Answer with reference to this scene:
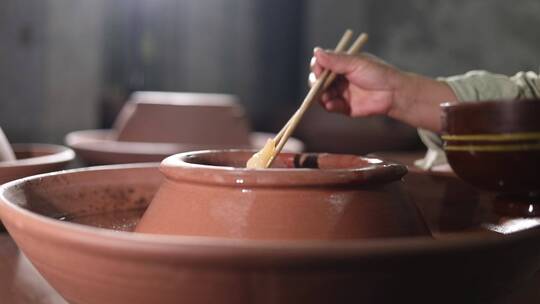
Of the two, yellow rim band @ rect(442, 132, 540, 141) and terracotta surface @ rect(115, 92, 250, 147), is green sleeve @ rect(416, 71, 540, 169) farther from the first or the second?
terracotta surface @ rect(115, 92, 250, 147)

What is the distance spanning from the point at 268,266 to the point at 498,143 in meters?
0.41

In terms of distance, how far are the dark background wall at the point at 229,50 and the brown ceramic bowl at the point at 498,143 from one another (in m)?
1.70

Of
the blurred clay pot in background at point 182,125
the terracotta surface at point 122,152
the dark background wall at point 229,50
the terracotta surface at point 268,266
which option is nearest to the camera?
the terracotta surface at point 268,266

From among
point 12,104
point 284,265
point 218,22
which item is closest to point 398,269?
point 284,265

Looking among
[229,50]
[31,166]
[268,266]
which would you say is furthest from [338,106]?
[229,50]

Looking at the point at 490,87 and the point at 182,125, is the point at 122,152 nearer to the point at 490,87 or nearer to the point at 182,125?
the point at 182,125

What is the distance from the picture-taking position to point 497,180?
0.65 m

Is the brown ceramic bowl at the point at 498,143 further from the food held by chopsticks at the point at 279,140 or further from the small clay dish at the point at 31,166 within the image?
the small clay dish at the point at 31,166

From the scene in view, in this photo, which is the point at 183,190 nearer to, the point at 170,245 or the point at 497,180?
the point at 170,245

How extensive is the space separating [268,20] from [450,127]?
3820mm

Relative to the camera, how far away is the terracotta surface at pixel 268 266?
0.30 metres

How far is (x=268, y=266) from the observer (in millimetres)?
305

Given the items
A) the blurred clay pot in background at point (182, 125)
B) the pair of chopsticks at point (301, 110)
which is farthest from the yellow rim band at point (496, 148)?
the blurred clay pot in background at point (182, 125)

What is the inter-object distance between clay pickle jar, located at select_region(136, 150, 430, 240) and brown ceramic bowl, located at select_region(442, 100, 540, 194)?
18 cm
